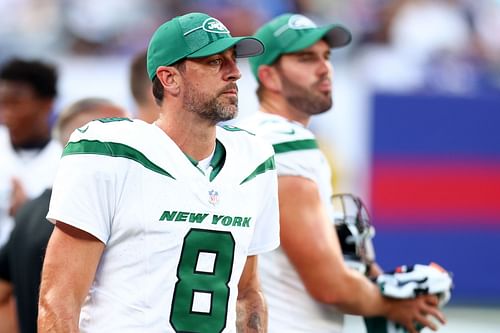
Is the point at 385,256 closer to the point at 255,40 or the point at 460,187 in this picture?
the point at 460,187

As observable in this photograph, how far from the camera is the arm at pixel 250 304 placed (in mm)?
3820

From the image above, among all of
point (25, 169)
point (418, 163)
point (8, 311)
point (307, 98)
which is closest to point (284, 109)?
point (307, 98)

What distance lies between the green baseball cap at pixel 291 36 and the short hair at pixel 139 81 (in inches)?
24.2

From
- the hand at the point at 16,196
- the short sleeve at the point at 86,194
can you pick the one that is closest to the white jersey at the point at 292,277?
the short sleeve at the point at 86,194

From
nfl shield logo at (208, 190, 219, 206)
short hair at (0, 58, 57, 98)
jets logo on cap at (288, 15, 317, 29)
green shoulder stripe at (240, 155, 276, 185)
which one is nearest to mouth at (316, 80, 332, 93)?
jets logo on cap at (288, 15, 317, 29)

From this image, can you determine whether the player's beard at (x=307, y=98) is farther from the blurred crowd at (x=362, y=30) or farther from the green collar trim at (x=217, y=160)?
the blurred crowd at (x=362, y=30)

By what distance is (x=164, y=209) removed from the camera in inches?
133

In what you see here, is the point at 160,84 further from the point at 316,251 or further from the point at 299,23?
the point at 299,23

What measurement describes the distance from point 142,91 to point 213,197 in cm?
193

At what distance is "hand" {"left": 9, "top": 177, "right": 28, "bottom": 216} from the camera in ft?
19.9

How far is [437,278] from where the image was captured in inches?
181

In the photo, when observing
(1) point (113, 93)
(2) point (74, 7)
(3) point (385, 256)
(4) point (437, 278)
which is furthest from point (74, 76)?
(4) point (437, 278)

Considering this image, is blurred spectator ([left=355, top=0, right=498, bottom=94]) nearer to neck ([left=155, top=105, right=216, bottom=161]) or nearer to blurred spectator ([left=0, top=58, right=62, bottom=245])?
blurred spectator ([left=0, top=58, right=62, bottom=245])

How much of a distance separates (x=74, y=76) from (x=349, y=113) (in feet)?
8.26
